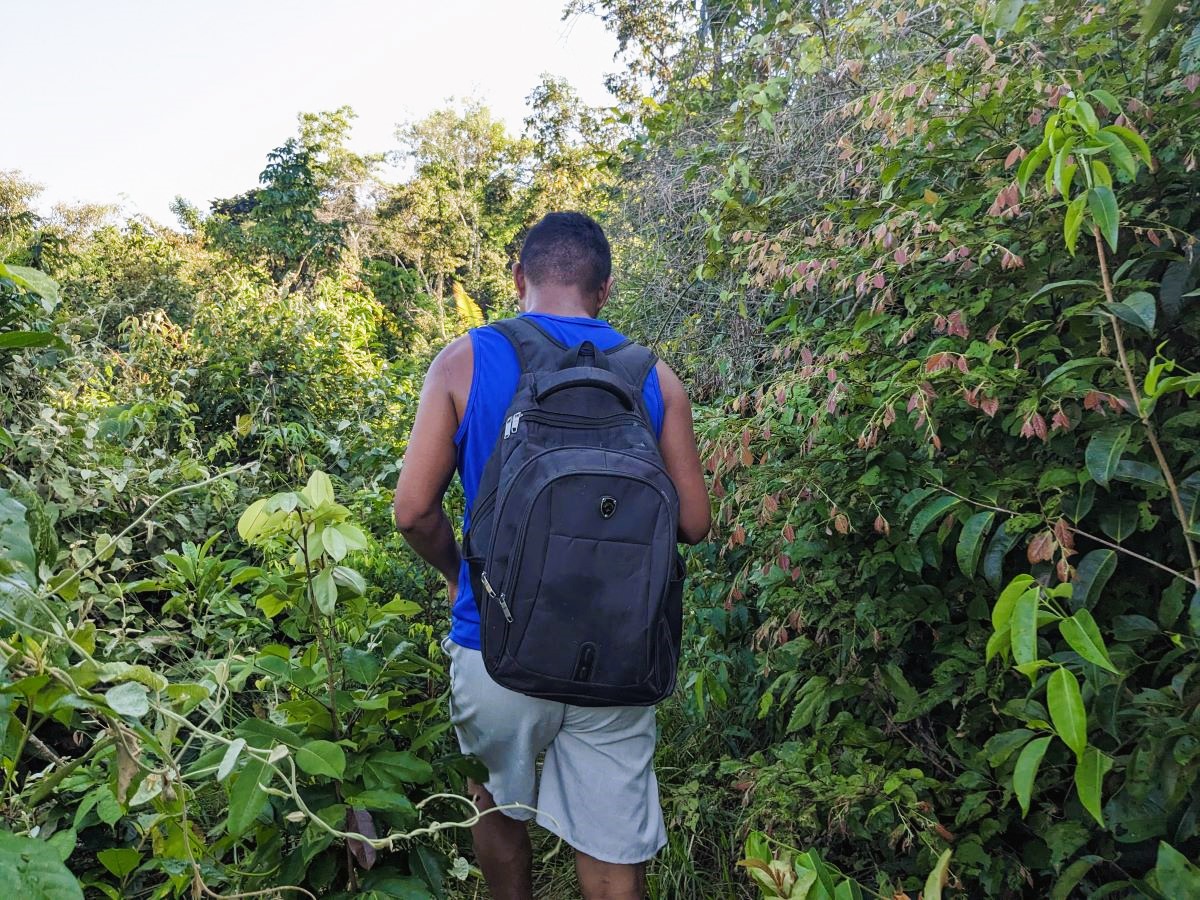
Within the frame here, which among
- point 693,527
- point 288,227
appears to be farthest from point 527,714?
point 288,227

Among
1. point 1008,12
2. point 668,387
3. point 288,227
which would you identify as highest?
point 288,227

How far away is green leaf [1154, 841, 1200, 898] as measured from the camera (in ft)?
3.66

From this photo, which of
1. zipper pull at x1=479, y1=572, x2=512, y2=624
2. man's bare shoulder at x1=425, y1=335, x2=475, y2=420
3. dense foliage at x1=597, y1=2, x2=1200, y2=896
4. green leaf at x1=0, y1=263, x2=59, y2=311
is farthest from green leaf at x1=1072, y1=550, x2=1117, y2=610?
green leaf at x1=0, y1=263, x2=59, y2=311

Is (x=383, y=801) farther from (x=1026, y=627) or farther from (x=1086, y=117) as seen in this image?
(x=1086, y=117)

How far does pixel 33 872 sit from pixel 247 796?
48 centimetres

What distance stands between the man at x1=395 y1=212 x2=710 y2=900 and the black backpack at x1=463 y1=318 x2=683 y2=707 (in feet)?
0.66

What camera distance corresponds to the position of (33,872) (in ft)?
2.69

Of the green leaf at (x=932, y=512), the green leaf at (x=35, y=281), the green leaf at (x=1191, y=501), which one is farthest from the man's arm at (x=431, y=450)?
the green leaf at (x=1191, y=501)

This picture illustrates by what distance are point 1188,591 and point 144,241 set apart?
40.4ft

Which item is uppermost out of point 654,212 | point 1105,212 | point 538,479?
point 654,212

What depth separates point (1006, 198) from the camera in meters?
1.68

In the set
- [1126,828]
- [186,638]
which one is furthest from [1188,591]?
[186,638]

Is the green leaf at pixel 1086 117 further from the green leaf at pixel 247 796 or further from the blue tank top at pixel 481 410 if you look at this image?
the green leaf at pixel 247 796

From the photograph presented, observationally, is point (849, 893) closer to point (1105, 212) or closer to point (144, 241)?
point (1105, 212)
